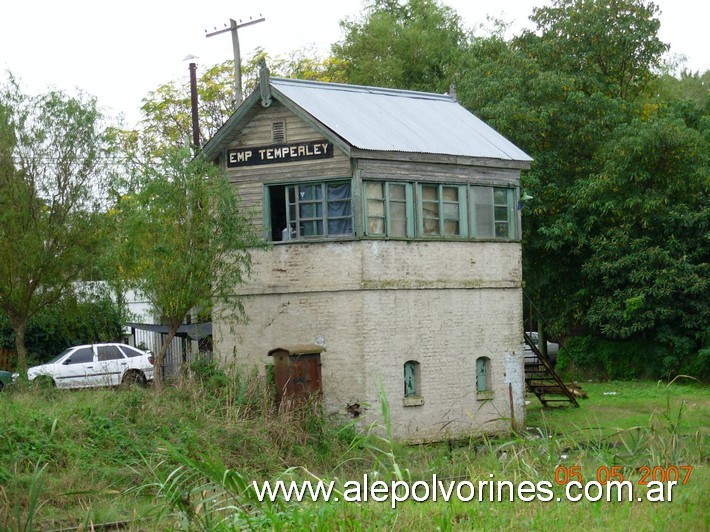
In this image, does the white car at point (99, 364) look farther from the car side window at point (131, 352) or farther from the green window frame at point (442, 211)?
the green window frame at point (442, 211)

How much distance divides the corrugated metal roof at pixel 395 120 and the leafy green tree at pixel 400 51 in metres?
21.3

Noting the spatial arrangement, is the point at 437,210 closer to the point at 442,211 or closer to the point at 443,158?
the point at 442,211

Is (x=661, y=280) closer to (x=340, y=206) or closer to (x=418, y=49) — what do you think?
(x=340, y=206)

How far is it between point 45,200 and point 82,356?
612 cm

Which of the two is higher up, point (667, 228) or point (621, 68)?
point (621, 68)

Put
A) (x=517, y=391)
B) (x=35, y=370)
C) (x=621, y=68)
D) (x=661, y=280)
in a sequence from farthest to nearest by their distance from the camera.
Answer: (x=621, y=68), (x=661, y=280), (x=35, y=370), (x=517, y=391)

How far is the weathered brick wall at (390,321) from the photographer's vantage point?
75.9 ft

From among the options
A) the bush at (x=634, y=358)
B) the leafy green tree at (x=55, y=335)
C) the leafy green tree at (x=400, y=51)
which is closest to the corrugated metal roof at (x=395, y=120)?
the bush at (x=634, y=358)

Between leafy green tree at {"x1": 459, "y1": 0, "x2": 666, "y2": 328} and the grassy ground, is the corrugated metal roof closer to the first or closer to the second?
the grassy ground

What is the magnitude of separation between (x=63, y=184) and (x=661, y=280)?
716 inches

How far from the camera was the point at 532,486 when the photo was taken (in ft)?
35.7

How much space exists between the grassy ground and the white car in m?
7.69

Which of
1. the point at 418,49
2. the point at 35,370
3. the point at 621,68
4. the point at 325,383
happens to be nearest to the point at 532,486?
the point at 325,383
